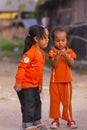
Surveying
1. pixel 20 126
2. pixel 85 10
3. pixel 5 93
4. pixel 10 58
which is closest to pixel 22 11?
pixel 10 58

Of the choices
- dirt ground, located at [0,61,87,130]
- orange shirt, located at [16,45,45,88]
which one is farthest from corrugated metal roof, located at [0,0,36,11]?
orange shirt, located at [16,45,45,88]

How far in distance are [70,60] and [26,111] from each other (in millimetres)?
892

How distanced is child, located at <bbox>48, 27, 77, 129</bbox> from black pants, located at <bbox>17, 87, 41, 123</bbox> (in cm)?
32

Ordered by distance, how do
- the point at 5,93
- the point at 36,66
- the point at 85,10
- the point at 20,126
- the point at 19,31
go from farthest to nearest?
1. the point at 19,31
2. the point at 85,10
3. the point at 5,93
4. the point at 20,126
5. the point at 36,66

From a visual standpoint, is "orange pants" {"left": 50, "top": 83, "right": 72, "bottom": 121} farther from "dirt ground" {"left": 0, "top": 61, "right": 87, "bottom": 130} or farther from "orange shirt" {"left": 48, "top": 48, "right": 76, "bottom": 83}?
"dirt ground" {"left": 0, "top": 61, "right": 87, "bottom": 130}

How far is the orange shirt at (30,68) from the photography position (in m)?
5.98

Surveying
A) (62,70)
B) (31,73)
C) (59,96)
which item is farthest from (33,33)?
(59,96)

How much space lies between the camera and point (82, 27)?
1502 centimetres

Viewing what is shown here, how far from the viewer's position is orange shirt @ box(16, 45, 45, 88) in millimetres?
5984

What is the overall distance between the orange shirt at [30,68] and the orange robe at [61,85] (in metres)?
0.31

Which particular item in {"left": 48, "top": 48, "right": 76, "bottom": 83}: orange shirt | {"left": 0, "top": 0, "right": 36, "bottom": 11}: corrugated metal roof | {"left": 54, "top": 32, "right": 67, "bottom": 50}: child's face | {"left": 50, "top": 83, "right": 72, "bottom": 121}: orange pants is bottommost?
{"left": 0, "top": 0, "right": 36, "bottom": 11}: corrugated metal roof

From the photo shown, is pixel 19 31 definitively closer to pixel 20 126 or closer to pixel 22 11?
pixel 22 11

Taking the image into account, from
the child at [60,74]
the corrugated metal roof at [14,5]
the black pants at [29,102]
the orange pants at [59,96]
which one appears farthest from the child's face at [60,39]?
the corrugated metal roof at [14,5]

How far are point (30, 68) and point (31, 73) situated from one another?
66mm
